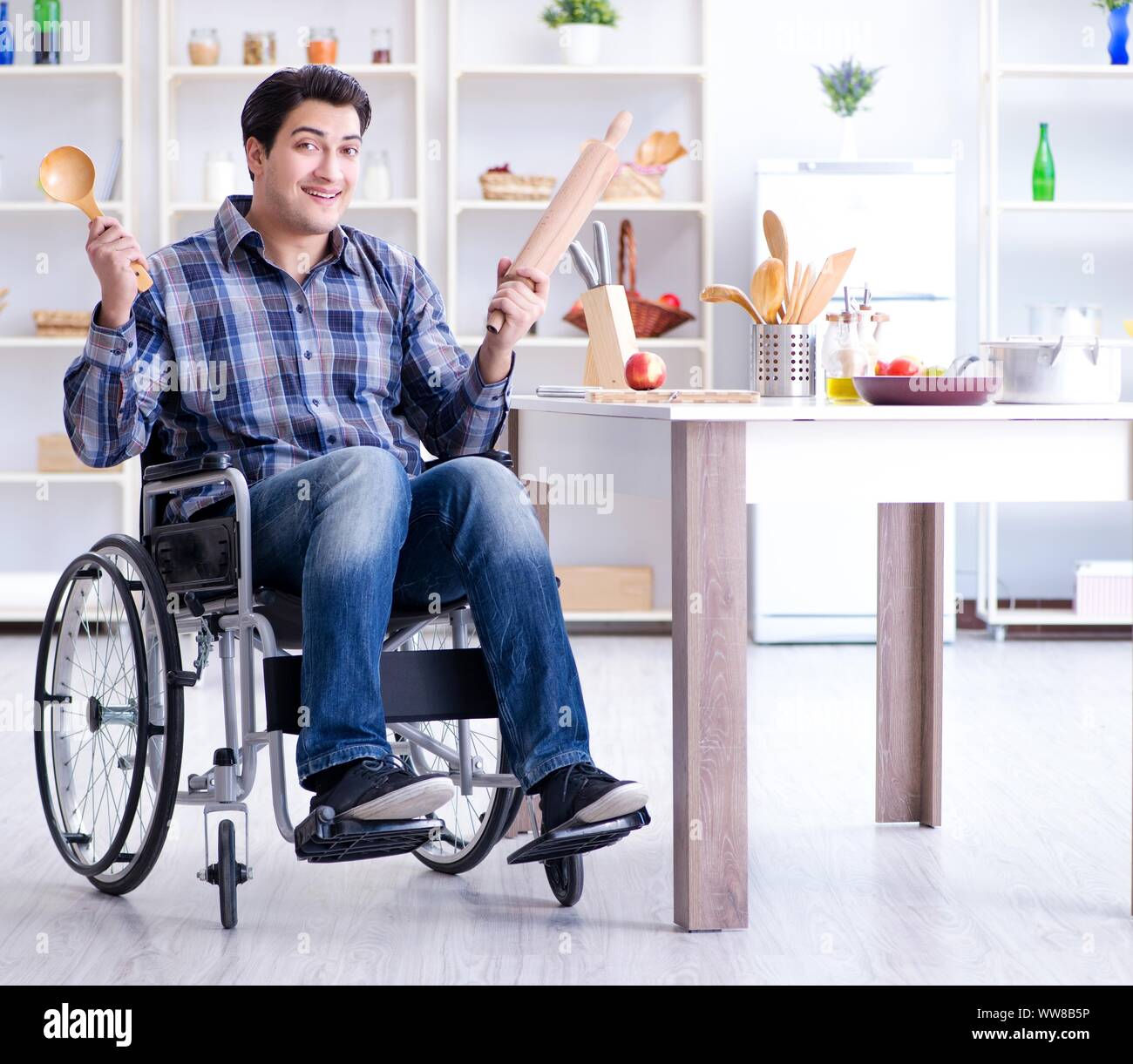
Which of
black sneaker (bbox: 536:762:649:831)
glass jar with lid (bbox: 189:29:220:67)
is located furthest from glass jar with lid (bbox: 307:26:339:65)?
black sneaker (bbox: 536:762:649:831)

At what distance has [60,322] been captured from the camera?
4.61 meters

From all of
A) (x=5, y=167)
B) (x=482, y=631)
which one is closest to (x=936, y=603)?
(x=482, y=631)

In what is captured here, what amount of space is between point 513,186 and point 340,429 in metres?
2.68

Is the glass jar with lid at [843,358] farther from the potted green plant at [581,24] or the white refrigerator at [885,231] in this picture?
the potted green plant at [581,24]

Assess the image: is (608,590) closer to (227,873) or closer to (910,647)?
(910,647)

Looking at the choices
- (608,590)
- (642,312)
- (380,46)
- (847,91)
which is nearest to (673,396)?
(642,312)

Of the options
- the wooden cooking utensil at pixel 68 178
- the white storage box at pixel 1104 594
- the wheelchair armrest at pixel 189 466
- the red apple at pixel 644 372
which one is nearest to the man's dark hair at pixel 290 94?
the wooden cooking utensil at pixel 68 178

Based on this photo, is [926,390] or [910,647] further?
[910,647]

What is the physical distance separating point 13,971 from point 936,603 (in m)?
1.45

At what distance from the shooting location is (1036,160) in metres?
4.61

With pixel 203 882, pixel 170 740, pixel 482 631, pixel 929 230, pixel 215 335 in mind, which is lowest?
pixel 203 882

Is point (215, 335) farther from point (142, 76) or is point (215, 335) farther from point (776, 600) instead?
point (142, 76)

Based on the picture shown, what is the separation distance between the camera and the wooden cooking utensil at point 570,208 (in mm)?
1999

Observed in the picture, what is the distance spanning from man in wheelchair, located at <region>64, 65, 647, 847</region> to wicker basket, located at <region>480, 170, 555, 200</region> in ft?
7.93
